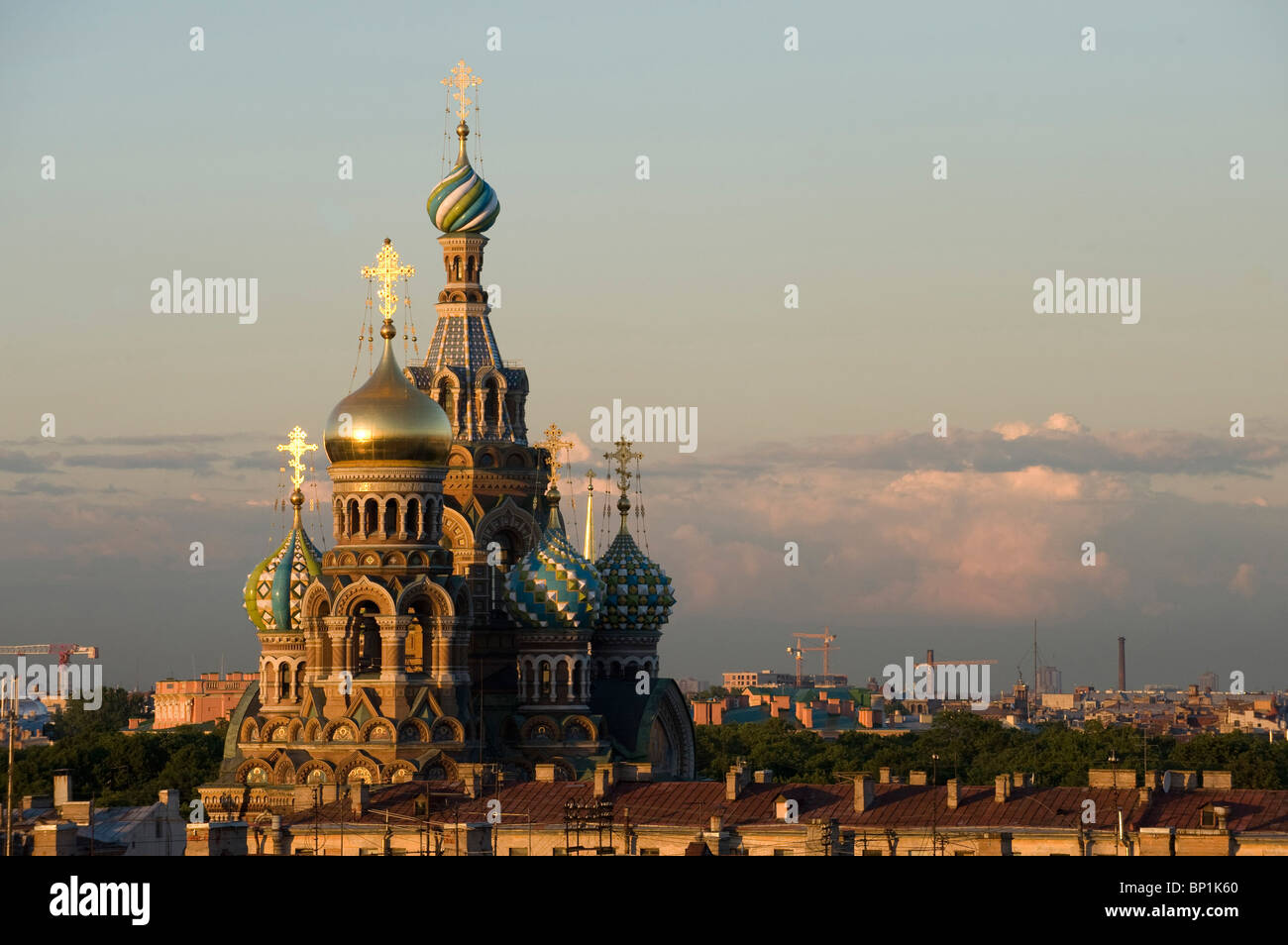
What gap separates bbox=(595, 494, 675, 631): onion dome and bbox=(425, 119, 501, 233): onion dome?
28.8ft

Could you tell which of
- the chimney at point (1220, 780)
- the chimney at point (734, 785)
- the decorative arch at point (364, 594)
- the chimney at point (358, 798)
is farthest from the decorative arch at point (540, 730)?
the chimney at point (1220, 780)

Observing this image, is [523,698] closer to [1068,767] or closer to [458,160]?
[458,160]

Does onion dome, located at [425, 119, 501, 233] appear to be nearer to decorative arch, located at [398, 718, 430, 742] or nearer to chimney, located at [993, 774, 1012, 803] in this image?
decorative arch, located at [398, 718, 430, 742]

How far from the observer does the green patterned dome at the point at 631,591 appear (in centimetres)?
7131

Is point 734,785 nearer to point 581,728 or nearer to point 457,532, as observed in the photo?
A: point 581,728

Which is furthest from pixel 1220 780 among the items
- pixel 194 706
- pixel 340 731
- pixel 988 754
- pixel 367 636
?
pixel 194 706

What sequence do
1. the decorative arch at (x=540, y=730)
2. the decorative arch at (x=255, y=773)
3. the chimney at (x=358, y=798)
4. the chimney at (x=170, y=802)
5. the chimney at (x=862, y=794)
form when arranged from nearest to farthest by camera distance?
the chimney at (x=862, y=794) < the chimney at (x=358, y=798) < the chimney at (x=170, y=802) < the decorative arch at (x=255, y=773) < the decorative arch at (x=540, y=730)

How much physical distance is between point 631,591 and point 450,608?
8196mm

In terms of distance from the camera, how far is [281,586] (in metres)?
69.2

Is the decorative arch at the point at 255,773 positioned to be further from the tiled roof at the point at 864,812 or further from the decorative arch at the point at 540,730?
the tiled roof at the point at 864,812

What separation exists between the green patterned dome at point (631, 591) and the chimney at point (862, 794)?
19.9m

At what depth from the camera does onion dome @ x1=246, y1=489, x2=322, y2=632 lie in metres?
69.2
